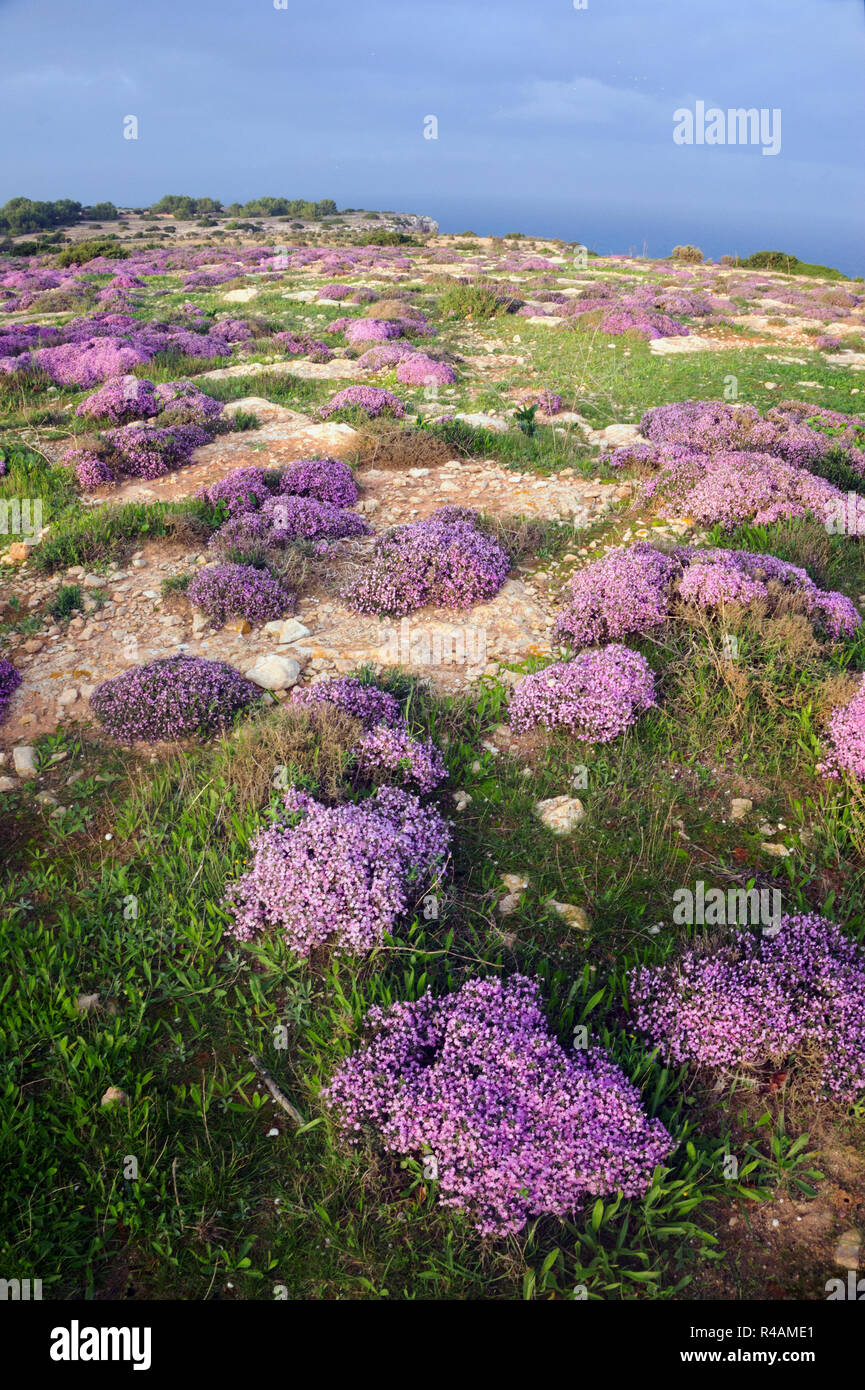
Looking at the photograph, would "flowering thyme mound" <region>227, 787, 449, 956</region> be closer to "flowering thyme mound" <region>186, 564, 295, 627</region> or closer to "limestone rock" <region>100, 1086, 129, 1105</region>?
"limestone rock" <region>100, 1086, 129, 1105</region>

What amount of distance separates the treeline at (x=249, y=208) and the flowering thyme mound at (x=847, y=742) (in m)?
87.2

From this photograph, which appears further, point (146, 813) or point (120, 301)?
point (120, 301)

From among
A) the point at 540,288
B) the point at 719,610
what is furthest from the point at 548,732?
the point at 540,288

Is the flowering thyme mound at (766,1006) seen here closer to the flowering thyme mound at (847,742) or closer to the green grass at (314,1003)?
the green grass at (314,1003)

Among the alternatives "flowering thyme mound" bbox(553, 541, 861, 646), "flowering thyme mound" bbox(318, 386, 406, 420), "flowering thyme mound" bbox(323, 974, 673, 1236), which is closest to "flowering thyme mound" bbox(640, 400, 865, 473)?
"flowering thyme mound" bbox(318, 386, 406, 420)

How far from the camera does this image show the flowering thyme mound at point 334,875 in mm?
4051

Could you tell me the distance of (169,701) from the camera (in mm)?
5758

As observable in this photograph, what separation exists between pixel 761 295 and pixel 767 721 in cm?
3180

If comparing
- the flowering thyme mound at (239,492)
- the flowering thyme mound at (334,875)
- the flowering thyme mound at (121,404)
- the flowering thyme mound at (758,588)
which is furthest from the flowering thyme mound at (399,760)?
the flowering thyme mound at (121,404)

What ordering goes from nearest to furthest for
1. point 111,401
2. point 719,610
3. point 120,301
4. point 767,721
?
point 767,721 → point 719,610 → point 111,401 → point 120,301

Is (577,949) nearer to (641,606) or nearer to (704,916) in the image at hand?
(704,916)

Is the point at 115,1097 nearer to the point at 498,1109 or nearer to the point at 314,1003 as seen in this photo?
the point at 314,1003

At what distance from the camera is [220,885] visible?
14.6 ft
